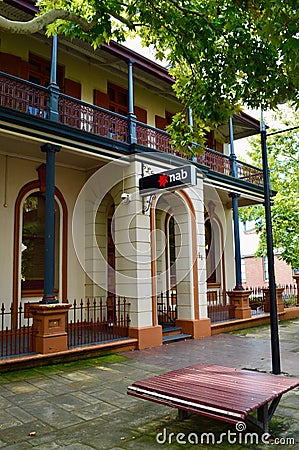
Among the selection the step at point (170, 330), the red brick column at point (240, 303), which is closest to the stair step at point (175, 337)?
the step at point (170, 330)

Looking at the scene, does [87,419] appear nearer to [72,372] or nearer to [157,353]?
[72,372]

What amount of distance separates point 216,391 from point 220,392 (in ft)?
0.16

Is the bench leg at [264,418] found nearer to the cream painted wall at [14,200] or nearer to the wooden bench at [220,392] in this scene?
the wooden bench at [220,392]

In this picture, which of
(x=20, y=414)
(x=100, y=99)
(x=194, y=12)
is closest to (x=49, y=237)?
(x=20, y=414)

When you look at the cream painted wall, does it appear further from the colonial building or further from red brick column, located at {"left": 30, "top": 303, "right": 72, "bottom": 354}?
red brick column, located at {"left": 30, "top": 303, "right": 72, "bottom": 354}

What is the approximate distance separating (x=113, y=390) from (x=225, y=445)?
2432mm

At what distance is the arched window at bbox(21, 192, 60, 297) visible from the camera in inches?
407

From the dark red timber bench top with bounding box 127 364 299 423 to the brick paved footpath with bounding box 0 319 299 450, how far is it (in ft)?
1.35

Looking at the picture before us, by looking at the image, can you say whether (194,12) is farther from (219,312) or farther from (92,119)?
(219,312)

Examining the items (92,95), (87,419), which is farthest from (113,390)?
(92,95)

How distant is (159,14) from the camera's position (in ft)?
20.3

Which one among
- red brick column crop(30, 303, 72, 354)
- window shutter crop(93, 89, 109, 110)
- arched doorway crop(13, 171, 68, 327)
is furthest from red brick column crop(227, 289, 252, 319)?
window shutter crop(93, 89, 109, 110)

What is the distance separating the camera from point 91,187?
11484 mm
